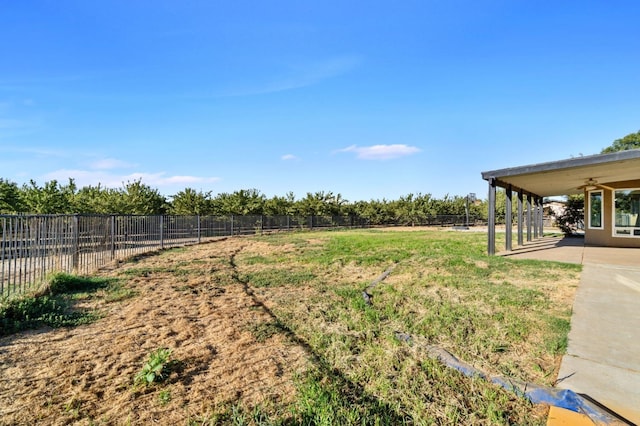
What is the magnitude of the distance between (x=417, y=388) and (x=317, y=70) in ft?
38.7

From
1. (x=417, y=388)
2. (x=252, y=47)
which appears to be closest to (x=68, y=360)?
(x=417, y=388)

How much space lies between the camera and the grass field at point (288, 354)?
2.32 meters

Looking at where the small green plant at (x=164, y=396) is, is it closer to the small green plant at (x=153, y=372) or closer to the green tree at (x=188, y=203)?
the small green plant at (x=153, y=372)

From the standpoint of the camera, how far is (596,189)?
13469 mm

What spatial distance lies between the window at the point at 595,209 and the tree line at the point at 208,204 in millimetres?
19210

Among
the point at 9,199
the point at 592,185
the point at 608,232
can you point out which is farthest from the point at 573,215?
the point at 9,199

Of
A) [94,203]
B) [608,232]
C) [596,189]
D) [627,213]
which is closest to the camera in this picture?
[627,213]

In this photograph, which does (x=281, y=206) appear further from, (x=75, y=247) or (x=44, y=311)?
(x=44, y=311)

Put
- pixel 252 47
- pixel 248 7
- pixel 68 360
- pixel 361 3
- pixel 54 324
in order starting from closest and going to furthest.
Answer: pixel 68 360, pixel 54 324, pixel 248 7, pixel 361 3, pixel 252 47

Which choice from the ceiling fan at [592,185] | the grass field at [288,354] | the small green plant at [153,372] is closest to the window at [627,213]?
the ceiling fan at [592,185]

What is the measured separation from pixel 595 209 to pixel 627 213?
1.40 meters

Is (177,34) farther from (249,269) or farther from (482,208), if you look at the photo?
(482,208)

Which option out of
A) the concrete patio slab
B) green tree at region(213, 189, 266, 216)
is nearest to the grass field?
the concrete patio slab

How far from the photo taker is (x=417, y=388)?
2.63 metres
